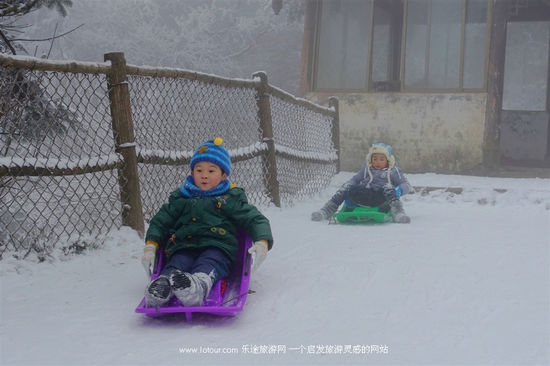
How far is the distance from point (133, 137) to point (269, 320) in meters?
2.10

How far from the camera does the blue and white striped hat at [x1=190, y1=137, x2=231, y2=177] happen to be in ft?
12.2

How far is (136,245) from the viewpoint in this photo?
4645 mm

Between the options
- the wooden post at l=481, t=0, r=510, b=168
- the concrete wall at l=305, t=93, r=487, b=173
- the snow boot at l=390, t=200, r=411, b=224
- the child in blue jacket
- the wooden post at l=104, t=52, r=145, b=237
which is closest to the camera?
the wooden post at l=104, t=52, r=145, b=237

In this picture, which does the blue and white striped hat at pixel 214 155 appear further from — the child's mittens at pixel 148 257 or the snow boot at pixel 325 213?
the snow boot at pixel 325 213

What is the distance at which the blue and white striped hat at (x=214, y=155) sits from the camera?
3.72 m

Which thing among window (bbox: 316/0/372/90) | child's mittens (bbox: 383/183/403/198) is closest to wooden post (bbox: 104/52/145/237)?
child's mittens (bbox: 383/183/403/198)

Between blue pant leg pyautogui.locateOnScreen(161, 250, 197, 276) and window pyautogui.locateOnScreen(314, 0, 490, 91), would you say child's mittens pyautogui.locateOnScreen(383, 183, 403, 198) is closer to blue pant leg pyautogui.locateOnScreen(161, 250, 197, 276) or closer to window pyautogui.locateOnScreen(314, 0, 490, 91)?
blue pant leg pyautogui.locateOnScreen(161, 250, 197, 276)

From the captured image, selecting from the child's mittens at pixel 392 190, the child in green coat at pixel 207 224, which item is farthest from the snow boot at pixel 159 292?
the child's mittens at pixel 392 190

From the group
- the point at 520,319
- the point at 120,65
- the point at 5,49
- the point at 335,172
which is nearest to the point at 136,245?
the point at 120,65

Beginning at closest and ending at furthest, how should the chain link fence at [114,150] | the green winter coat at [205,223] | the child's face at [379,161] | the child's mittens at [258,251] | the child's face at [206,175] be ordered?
the child's mittens at [258,251] < the green winter coat at [205,223] < the child's face at [206,175] < the chain link fence at [114,150] < the child's face at [379,161]

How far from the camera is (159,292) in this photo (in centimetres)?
307

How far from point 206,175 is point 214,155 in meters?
0.12

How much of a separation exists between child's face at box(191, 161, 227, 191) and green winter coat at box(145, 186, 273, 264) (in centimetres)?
8

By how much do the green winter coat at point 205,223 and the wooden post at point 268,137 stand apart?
3149 millimetres
